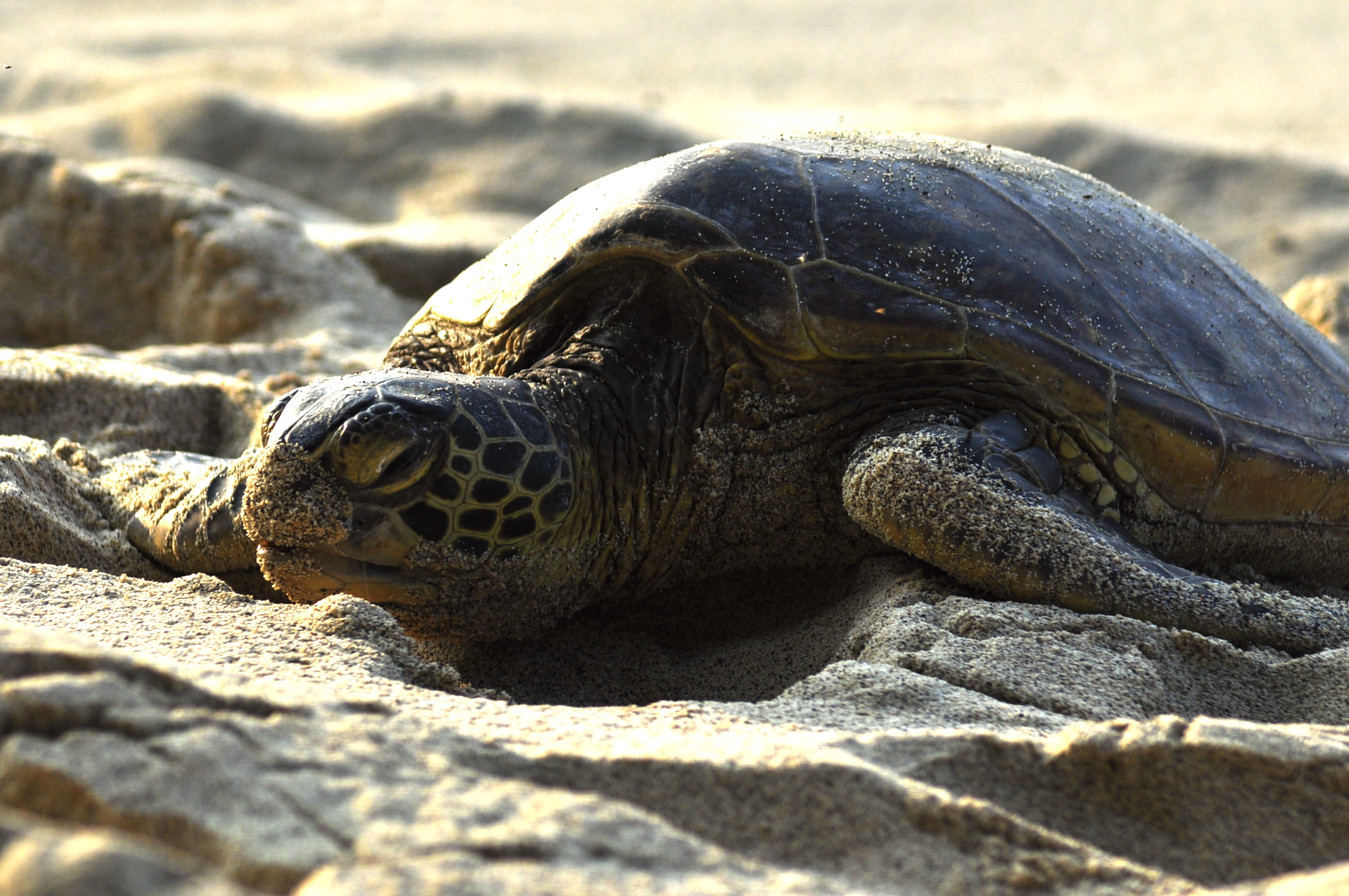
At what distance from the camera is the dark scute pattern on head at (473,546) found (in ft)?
7.45

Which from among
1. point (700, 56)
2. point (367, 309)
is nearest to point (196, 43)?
point (700, 56)

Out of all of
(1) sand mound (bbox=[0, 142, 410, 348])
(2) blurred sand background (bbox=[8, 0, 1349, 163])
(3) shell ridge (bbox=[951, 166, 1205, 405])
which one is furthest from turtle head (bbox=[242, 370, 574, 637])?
(2) blurred sand background (bbox=[8, 0, 1349, 163])

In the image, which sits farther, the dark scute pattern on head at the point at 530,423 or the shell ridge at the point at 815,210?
the shell ridge at the point at 815,210

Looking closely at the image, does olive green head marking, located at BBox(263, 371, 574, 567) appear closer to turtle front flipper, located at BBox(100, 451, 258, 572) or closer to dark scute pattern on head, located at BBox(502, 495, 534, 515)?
dark scute pattern on head, located at BBox(502, 495, 534, 515)

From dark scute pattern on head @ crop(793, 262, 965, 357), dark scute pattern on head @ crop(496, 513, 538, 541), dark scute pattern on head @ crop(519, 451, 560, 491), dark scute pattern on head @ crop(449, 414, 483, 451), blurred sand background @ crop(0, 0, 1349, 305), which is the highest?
blurred sand background @ crop(0, 0, 1349, 305)

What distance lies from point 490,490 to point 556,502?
0.15m

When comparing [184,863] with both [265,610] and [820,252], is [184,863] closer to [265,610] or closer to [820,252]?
[265,610]

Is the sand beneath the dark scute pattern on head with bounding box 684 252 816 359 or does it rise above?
beneath

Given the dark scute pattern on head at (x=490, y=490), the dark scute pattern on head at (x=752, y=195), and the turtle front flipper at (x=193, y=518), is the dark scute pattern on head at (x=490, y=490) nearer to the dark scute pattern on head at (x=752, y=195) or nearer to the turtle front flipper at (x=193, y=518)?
the turtle front flipper at (x=193, y=518)

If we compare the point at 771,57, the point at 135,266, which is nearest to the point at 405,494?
the point at 135,266

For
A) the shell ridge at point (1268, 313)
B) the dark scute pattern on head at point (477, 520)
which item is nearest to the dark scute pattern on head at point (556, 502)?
the dark scute pattern on head at point (477, 520)

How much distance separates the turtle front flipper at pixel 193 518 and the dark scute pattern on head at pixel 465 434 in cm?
51

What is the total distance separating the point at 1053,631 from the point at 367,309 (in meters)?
→ 3.67

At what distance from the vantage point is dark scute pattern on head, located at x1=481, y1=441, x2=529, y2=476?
228 centimetres
